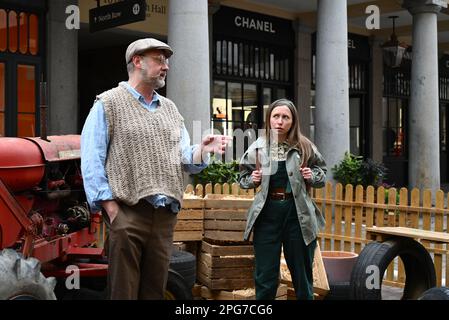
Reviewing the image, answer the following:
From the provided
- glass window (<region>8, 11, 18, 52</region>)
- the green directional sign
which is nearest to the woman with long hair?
the green directional sign

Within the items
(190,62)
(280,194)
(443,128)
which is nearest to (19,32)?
(190,62)

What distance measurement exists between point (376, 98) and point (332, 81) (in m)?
8.20

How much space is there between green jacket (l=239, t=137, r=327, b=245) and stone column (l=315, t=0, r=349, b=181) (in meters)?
7.96

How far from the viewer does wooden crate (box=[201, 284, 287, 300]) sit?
566 centimetres

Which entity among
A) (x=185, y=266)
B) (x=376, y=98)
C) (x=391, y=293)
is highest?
(x=376, y=98)

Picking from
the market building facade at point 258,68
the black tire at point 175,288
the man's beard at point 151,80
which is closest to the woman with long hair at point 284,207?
the black tire at point 175,288

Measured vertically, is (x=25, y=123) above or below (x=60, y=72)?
below

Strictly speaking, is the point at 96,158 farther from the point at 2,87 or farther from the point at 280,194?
the point at 2,87

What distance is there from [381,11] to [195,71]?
9524mm

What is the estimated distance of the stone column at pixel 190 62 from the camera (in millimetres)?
9594

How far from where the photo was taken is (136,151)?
3.40 meters

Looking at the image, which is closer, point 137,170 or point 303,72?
point 137,170

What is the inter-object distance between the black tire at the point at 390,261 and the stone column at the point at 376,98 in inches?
560

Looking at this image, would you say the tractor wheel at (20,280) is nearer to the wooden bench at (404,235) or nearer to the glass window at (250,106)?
the wooden bench at (404,235)
